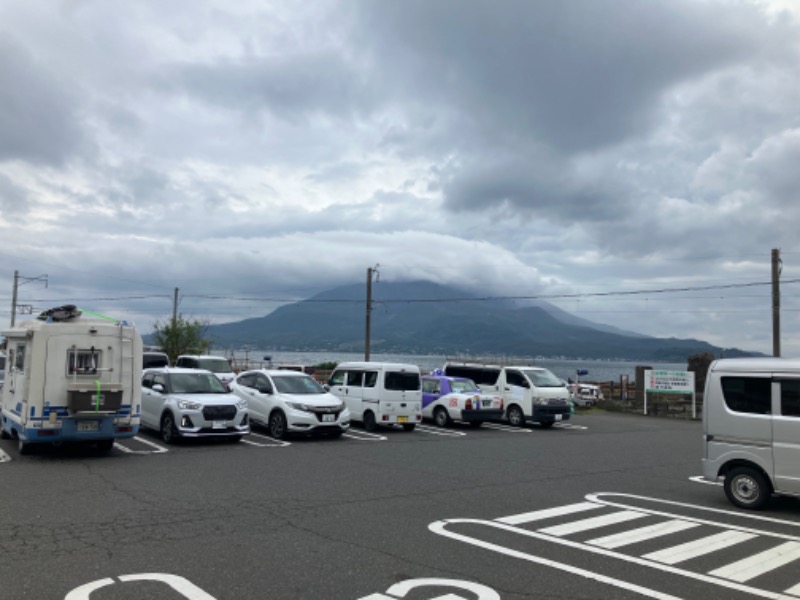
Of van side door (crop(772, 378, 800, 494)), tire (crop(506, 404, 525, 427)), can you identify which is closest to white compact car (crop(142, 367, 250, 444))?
tire (crop(506, 404, 525, 427))

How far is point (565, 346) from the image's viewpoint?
526 feet

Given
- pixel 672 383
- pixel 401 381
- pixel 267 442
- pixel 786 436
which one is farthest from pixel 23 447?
pixel 672 383

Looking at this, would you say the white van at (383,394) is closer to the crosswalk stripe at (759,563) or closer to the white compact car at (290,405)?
the white compact car at (290,405)

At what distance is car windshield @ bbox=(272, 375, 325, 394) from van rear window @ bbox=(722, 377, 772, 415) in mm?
10269

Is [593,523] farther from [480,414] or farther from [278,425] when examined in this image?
[480,414]

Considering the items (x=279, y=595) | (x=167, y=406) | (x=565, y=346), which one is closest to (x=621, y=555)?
(x=279, y=595)

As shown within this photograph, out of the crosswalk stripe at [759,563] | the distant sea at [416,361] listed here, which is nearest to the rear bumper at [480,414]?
the crosswalk stripe at [759,563]

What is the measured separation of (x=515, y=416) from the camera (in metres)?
21.2

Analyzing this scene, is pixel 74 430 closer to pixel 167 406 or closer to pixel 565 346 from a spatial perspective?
pixel 167 406

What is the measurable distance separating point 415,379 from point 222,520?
11215 mm

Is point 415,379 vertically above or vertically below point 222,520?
above

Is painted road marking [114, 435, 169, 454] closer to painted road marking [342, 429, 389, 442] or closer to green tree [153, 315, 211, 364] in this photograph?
painted road marking [342, 429, 389, 442]

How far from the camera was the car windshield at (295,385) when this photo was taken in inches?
662

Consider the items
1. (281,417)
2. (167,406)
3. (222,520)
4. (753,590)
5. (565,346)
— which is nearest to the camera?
(753,590)
